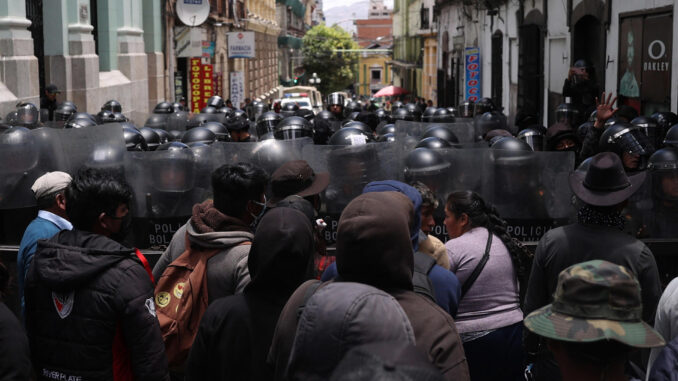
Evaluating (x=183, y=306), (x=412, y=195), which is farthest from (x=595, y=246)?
(x=183, y=306)

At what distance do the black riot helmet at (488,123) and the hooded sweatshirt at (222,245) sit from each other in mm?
8192

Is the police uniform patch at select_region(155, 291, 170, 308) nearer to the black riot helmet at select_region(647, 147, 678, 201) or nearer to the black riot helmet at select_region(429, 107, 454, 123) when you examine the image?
the black riot helmet at select_region(647, 147, 678, 201)

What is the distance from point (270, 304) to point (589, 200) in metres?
1.72

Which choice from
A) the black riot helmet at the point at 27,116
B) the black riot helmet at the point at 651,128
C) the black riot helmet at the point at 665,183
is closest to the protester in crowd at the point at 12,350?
the black riot helmet at the point at 665,183

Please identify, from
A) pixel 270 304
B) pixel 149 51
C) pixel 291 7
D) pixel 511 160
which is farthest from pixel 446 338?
pixel 291 7

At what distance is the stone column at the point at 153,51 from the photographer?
81.5 ft

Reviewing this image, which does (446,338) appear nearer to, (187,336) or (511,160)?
(187,336)

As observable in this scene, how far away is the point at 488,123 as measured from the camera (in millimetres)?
12320

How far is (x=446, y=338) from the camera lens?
2867mm

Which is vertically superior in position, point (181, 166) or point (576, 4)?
point (576, 4)

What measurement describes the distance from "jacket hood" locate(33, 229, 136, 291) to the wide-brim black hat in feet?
7.04

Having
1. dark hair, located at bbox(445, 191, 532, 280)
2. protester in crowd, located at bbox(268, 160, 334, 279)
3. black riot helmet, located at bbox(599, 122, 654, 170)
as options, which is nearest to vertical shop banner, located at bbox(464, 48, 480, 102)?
black riot helmet, located at bbox(599, 122, 654, 170)

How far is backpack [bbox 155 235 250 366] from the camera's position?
402 centimetres

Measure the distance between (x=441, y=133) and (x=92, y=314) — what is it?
604 centimetres
